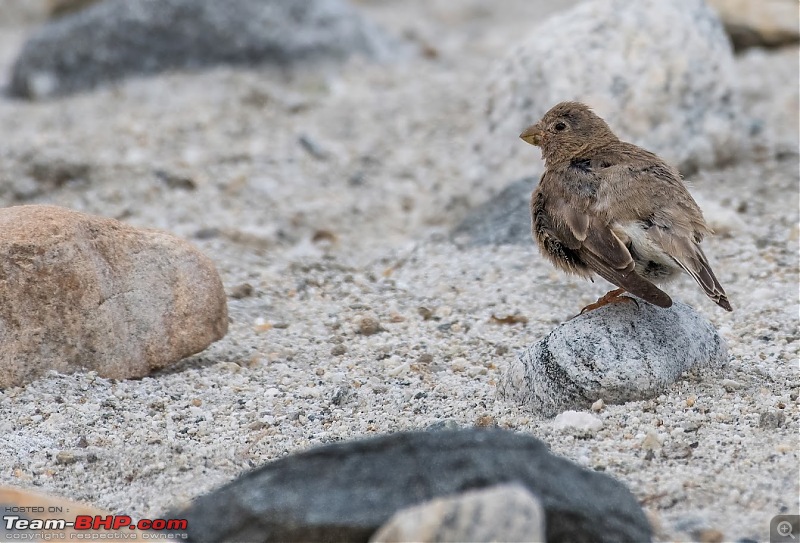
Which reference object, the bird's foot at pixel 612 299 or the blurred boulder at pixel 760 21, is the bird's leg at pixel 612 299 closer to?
the bird's foot at pixel 612 299

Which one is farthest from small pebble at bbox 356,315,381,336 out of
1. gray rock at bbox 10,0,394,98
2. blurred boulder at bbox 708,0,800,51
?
blurred boulder at bbox 708,0,800,51

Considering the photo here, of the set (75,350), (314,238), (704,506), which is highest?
(704,506)

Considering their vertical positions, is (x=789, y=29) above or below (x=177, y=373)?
above

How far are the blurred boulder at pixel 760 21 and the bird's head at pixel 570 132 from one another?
496cm

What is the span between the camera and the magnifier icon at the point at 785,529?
3449 millimetres

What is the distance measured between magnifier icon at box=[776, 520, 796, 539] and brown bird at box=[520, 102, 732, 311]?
1084 mm

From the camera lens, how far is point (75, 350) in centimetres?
478

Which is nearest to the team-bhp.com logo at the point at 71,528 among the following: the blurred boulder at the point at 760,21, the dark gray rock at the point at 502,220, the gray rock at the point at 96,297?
the gray rock at the point at 96,297

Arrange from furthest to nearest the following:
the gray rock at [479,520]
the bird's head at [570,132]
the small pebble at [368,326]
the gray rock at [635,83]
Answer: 1. the gray rock at [635,83]
2. the small pebble at [368,326]
3. the bird's head at [570,132]
4. the gray rock at [479,520]

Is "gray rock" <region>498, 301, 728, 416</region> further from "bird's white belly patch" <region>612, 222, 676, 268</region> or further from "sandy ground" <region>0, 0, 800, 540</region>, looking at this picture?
"bird's white belly patch" <region>612, 222, 676, 268</region>

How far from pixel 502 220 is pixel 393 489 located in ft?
12.1

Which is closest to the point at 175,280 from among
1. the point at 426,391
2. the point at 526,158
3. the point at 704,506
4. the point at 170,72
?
the point at 426,391

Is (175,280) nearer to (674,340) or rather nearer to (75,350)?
(75,350)

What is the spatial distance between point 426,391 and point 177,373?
1.20 metres
